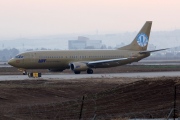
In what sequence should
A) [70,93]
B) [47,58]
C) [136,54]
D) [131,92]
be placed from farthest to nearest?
[136,54], [47,58], [70,93], [131,92]

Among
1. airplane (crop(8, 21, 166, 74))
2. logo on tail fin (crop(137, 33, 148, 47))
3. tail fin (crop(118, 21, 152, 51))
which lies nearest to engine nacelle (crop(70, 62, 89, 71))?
airplane (crop(8, 21, 166, 74))

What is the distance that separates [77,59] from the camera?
65562 millimetres

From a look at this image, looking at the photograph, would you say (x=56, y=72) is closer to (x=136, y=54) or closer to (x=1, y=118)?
(x=136, y=54)

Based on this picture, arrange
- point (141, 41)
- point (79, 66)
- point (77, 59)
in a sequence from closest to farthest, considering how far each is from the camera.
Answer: point (79, 66) < point (77, 59) < point (141, 41)

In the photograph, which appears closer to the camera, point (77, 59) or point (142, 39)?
point (77, 59)

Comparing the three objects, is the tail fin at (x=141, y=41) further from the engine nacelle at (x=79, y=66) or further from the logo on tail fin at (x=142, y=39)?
the engine nacelle at (x=79, y=66)

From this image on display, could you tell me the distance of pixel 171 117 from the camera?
76.9ft

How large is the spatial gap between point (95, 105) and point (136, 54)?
3947 centimetres

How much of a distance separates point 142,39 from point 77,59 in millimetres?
9326

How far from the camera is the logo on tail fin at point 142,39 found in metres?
70.1

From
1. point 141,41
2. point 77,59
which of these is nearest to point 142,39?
point 141,41

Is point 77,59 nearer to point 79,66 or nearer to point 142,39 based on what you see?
point 79,66

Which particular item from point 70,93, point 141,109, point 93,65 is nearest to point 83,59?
point 93,65

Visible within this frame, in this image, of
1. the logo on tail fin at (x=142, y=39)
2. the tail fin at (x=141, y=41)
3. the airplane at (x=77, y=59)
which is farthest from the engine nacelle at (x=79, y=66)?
the logo on tail fin at (x=142, y=39)
